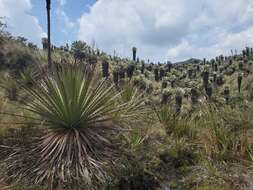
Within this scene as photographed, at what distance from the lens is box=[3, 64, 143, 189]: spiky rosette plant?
6.47 metres

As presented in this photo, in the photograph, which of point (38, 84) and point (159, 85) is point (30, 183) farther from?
point (159, 85)

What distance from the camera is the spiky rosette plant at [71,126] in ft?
21.2

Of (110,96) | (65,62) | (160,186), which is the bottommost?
(160,186)

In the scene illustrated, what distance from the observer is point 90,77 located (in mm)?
7707

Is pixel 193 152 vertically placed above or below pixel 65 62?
below

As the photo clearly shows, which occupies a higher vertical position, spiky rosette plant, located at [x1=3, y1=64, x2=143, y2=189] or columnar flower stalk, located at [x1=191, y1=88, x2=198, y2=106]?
columnar flower stalk, located at [x1=191, y1=88, x2=198, y2=106]

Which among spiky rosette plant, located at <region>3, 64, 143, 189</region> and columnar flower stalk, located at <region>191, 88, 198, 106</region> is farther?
columnar flower stalk, located at <region>191, 88, 198, 106</region>

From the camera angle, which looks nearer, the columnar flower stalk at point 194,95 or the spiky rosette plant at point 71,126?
the spiky rosette plant at point 71,126

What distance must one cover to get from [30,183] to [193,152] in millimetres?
3333

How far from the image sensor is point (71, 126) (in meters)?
7.34

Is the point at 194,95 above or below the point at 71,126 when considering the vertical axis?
above

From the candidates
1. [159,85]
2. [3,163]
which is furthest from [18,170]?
[159,85]

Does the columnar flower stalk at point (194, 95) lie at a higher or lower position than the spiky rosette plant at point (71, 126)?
higher

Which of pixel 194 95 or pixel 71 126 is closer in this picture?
pixel 71 126
